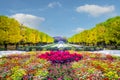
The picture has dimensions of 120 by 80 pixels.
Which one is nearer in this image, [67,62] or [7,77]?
[7,77]

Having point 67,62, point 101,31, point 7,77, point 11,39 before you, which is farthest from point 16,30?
point 7,77

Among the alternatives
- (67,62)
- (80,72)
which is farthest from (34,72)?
(67,62)

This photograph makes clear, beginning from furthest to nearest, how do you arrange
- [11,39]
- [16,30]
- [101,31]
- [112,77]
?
[101,31] → [16,30] → [11,39] → [112,77]

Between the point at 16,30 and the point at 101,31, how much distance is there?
26.7 meters

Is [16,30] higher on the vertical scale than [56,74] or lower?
higher

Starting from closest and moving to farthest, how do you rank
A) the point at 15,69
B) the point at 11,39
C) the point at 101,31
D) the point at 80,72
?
1. the point at 80,72
2. the point at 15,69
3. the point at 11,39
4. the point at 101,31

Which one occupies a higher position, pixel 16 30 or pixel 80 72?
pixel 16 30

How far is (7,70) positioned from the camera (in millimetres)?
15883

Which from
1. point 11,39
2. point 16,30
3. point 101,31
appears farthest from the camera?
point 101,31

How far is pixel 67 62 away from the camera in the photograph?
19.6 metres

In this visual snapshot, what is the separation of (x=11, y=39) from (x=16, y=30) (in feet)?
16.5

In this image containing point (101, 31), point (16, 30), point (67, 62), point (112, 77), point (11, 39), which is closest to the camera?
point (112, 77)

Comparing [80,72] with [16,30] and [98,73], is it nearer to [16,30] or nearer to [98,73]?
[98,73]

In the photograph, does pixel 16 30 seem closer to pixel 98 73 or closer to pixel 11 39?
pixel 11 39
